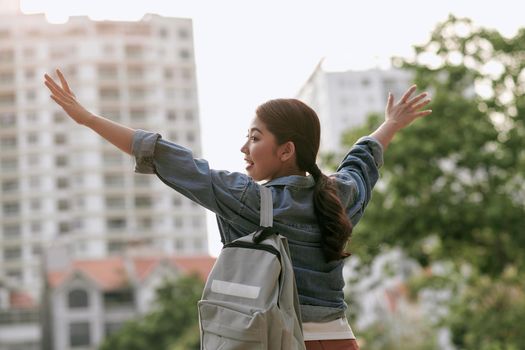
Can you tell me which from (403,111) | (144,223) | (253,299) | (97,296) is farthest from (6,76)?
(253,299)

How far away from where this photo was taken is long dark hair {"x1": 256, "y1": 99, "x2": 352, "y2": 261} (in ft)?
7.51

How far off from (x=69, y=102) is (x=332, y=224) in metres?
0.78

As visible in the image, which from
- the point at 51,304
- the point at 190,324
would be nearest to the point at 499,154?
the point at 190,324

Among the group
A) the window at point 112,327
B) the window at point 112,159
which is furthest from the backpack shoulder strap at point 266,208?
the window at point 112,159

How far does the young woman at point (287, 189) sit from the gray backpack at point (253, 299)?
117 millimetres

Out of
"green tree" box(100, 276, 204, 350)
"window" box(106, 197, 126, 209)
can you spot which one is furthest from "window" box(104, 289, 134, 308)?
"window" box(106, 197, 126, 209)

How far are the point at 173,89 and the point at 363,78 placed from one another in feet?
70.1

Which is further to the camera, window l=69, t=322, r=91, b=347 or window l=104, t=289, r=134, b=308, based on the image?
window l=104, t=289, r=134, b=308

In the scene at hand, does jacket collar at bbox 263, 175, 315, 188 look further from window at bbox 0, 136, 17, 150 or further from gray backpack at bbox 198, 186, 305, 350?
window at bbox 0, 136, 17, 150

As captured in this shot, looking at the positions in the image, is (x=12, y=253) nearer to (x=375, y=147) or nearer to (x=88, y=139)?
(x=88, y=139)

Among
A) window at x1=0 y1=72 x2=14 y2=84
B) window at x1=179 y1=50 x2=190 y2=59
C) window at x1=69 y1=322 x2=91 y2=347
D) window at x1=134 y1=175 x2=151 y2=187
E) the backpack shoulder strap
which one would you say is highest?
window at x1=179 y1=50 x2=190 y2=59

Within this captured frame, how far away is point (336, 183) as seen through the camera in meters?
2.41

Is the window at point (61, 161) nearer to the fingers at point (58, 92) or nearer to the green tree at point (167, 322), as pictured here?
the green tree at point (167, 322)

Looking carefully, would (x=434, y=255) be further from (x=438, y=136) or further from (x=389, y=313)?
(x=389, y=313)
